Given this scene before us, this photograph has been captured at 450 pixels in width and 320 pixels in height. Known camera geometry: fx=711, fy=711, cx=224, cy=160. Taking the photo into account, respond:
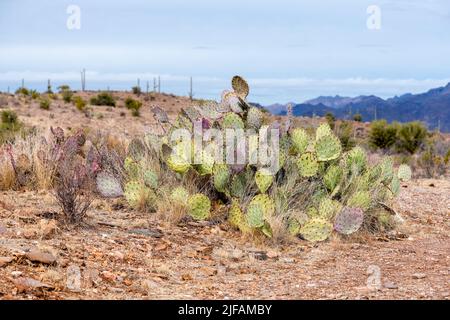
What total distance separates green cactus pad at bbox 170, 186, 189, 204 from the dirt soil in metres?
0.28

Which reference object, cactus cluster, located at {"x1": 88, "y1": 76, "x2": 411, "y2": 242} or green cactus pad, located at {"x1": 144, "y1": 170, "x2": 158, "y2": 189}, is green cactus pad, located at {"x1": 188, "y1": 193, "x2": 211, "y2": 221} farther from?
green cactus pad, located at {"x1": 144, "y1": 170, "x2": 158, "y2": 189}

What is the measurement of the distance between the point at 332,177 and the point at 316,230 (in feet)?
3.02

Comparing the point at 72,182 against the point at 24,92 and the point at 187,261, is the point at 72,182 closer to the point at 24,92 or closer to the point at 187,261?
the point at 187,261

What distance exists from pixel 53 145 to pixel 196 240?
380 cm

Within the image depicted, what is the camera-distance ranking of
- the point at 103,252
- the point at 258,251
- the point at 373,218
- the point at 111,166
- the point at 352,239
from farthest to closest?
1. the point at 111,166
2. the point at 373,218
3. the point at 352,239
4. the point at 258,251
5. the point at 103,252

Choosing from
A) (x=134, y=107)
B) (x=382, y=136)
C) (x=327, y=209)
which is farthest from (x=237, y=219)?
(x=134, y=107)

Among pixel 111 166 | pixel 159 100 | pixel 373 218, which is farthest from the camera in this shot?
pixel 159 100

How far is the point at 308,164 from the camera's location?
8258 millimetres

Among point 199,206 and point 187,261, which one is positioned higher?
point 199,206

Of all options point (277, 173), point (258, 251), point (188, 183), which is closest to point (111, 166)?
point (188, 183)

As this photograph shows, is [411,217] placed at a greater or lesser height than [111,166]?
lesser

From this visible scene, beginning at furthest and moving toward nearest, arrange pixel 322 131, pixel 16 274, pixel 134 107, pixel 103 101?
pixel 103 101 < pixel 134 107 < pixel 322 131 < pixel 16 274

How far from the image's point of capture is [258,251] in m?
7.34

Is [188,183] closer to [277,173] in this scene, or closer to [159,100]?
[277,173]
